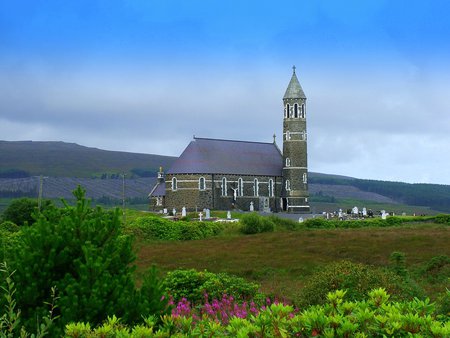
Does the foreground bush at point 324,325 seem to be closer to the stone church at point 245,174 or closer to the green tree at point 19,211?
the green tree at point 19,211

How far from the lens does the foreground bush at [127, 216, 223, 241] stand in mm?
49156

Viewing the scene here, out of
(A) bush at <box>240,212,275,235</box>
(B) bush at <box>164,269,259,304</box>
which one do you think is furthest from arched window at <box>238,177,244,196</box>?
(B) bush at <box>164,269,259,304</box>

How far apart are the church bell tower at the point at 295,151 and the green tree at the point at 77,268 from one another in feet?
284

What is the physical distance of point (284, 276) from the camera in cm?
2509

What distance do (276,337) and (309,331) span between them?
0.37m

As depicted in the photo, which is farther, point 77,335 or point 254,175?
point 254,175

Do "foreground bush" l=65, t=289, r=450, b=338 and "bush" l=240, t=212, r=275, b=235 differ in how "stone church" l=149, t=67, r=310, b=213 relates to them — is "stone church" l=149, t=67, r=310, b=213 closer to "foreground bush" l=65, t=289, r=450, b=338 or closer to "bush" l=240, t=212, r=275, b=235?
"bush" l=240, t=212, r=275, b=235

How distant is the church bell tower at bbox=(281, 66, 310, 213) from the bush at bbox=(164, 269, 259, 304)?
78.4 m

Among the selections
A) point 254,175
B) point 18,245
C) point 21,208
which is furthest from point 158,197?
point 18,245

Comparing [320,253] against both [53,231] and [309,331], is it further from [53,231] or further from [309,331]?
[309,331]

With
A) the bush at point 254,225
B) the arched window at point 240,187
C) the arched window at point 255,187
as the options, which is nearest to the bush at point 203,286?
the bush at point 254,225

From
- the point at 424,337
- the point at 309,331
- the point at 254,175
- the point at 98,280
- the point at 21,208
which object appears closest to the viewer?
the point at 424,337

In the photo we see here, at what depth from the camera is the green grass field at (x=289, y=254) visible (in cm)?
2561

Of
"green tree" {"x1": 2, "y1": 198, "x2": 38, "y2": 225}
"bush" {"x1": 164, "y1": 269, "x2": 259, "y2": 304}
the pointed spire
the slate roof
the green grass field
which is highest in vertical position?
the pointed spire
